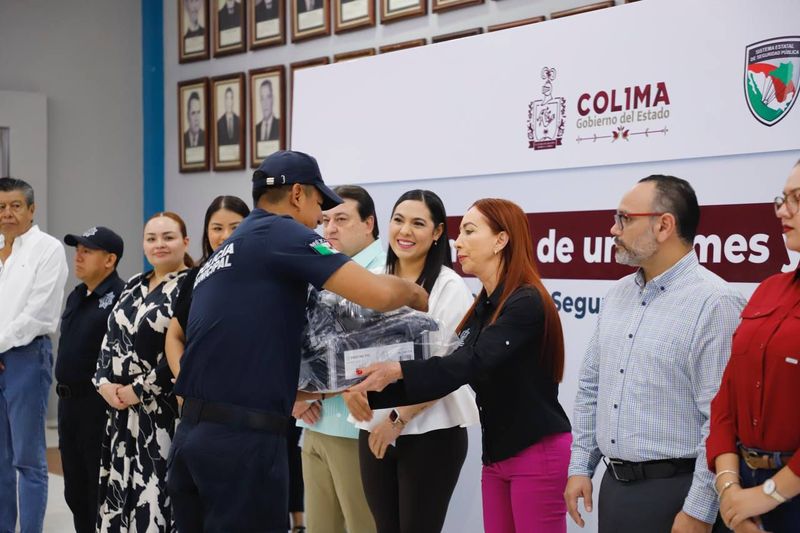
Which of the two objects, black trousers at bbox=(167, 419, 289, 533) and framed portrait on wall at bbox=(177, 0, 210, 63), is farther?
framed portrait on wall at bbox=(177, 0, 210, 63)

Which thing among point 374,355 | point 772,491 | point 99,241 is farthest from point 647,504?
point 99,241

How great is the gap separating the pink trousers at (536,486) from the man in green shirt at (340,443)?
2.42ft

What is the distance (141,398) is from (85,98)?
4827 mm

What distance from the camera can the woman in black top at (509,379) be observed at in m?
2.56

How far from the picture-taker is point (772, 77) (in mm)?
2613

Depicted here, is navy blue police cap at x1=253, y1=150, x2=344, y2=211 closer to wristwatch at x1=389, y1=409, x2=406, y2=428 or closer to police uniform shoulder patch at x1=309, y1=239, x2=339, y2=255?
police uniform shoulder patch at x1=309, y1=239, x2=339, y2=255

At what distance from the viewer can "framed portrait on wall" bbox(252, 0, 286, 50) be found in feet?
22.6

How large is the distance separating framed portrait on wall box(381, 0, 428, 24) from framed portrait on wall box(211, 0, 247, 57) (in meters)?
1.47

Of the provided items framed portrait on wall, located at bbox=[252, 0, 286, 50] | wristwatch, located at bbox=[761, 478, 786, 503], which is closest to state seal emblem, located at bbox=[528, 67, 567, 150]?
wristwatch, located at bbox=[761, 478, 786, 503]

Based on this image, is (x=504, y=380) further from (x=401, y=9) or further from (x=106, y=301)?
(x=401, y=9)

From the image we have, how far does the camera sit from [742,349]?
6.69ft

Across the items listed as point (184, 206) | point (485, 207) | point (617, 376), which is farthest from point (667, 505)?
point (184, 206)

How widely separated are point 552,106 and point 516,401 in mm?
1100

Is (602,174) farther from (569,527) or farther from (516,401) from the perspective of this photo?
(569,527)
